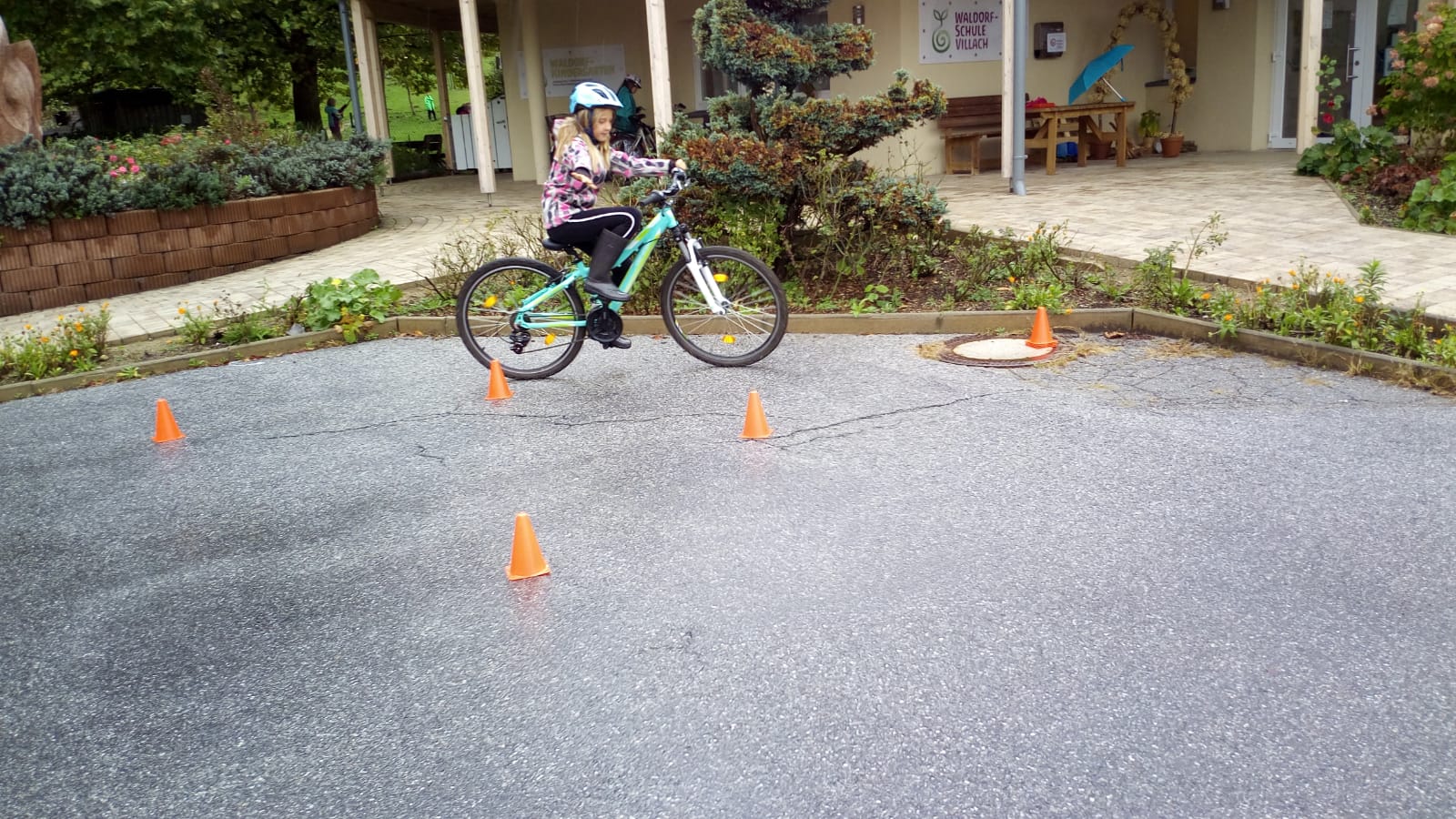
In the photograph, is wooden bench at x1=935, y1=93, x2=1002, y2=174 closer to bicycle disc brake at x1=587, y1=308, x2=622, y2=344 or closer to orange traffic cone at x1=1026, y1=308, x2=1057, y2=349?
orange traffic cone at x1=1026, y1=308, x2=1057, y2=349

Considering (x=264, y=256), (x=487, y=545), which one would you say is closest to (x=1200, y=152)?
(x=264, y=256)

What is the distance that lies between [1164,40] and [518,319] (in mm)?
15124

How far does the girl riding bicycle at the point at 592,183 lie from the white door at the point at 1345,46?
13542 millimetres

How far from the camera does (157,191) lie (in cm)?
1202

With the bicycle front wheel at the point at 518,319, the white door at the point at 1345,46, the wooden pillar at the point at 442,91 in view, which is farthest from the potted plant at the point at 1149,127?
the bicycle front wheel at the point at 518,319

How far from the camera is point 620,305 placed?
771 cm

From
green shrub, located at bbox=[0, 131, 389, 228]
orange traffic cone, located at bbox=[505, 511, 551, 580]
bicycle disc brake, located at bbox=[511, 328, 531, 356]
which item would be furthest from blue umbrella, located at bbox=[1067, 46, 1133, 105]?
orange traffic cone, located at bbox=[505, 511, 551, 580]

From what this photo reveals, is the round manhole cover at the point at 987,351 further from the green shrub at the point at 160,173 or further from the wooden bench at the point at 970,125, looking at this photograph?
the wooden bench at the point at 970,125

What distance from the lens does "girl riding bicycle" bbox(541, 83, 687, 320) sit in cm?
714

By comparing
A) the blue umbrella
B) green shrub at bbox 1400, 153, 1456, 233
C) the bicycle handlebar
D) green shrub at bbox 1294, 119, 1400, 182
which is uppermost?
the blue umbrella

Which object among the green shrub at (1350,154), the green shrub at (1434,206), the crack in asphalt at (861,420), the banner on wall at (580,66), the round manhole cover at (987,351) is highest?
the banner on wall at (580,66)

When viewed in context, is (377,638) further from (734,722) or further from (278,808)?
(734,722)

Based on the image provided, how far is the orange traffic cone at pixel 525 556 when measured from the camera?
4539mm

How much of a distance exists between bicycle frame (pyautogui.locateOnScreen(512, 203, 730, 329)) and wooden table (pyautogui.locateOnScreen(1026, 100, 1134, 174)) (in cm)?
1098
